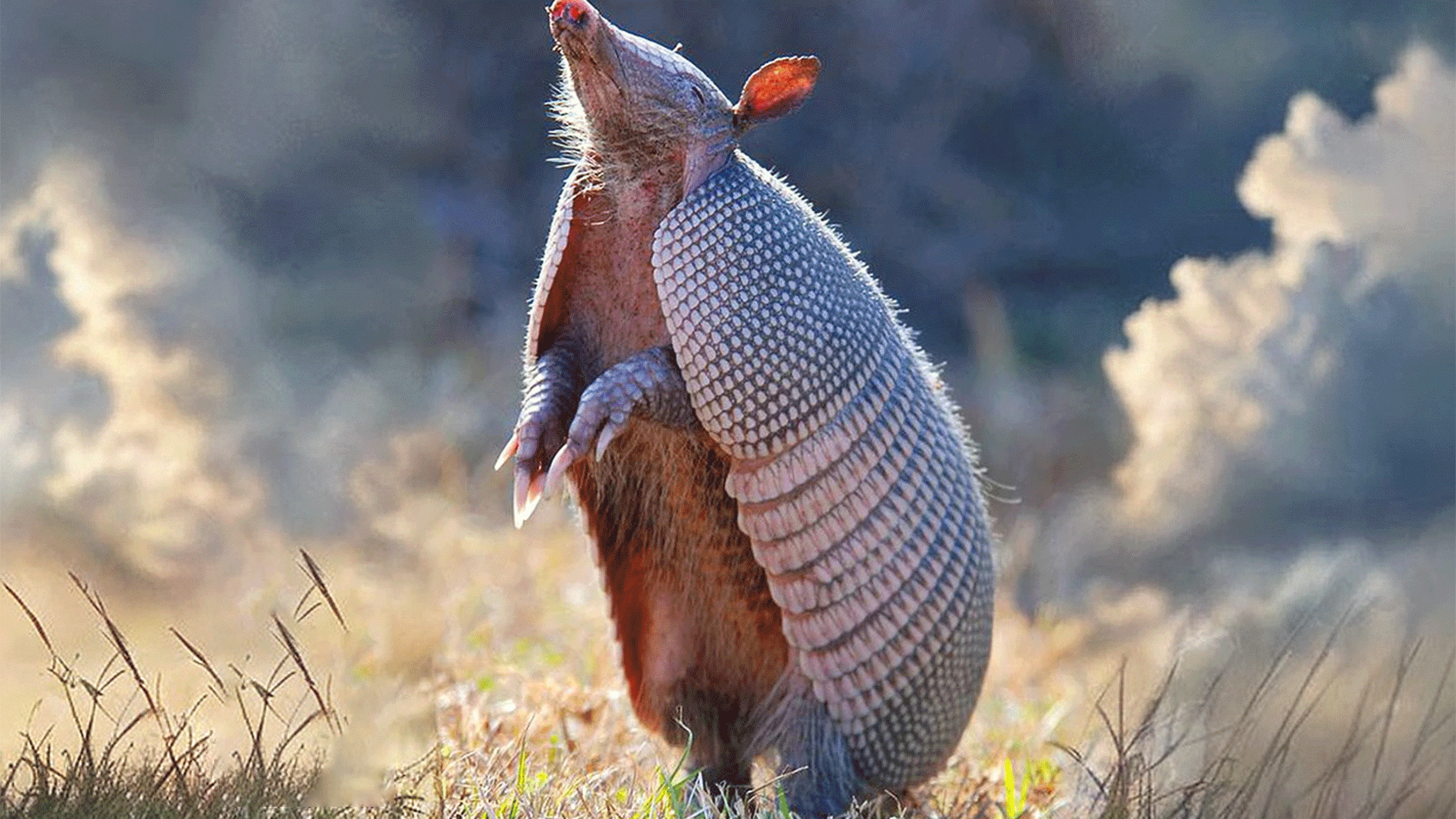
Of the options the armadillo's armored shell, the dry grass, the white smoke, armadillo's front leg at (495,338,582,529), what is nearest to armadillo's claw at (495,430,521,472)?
armadillo's front leg at (495,338,582,529)

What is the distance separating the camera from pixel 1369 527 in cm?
866

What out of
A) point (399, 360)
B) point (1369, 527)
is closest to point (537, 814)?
point (1369, 527)

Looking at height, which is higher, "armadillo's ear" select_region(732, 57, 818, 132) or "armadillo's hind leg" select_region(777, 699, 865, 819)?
"armadillo's ear" select_region(732, 57, 818, 132)

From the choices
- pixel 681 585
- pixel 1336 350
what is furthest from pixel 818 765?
pixel 1336 350

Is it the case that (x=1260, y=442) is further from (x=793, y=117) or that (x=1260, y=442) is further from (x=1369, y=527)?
(x=793, y=117)

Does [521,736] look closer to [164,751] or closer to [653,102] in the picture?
[164,751]

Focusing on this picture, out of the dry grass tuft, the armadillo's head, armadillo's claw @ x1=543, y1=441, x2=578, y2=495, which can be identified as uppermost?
the armadillo's head

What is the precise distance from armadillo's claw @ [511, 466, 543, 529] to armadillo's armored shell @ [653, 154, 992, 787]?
442mm

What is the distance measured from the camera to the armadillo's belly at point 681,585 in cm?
475

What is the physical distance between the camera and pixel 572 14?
4258mm

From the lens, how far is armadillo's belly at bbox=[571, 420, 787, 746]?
475cm

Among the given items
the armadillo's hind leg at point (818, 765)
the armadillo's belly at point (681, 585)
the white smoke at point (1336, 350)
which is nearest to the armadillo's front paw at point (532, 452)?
the armadillo's belly at point (681, 585)

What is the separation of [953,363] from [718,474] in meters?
9.47

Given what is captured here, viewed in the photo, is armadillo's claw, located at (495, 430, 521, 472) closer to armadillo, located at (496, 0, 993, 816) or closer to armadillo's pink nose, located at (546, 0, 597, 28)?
armadillo, located at (496, 0, 993, 816)
